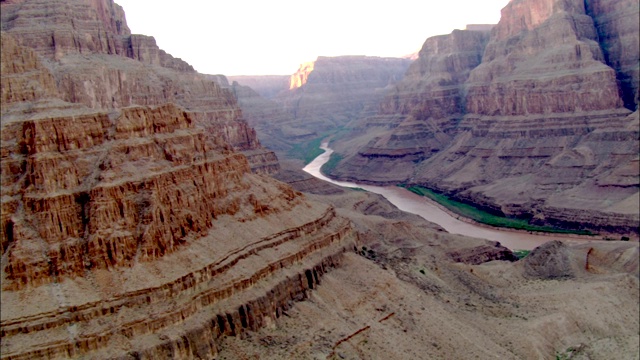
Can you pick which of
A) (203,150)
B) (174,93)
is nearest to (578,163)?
(174,93)

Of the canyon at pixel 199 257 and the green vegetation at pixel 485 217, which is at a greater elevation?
the canyon at pixel 199 257

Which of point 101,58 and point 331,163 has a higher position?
point 101,58

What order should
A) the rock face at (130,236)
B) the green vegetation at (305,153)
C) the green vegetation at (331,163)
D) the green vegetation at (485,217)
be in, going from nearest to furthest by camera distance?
1. the rock face at (130,236)
2. the green vegetation at (485,217)
3. the green vegetation at (331,163)
4. the green vegetation at (305,153)

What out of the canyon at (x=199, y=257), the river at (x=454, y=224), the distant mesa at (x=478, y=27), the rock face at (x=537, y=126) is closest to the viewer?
the canyon at (x=199, y=257)

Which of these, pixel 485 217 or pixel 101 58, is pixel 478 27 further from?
pixel 101 58

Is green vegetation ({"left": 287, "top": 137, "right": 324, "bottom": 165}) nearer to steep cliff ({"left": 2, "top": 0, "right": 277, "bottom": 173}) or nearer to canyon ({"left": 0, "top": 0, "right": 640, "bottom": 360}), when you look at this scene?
steep cliff ({"left": 2, "top": 0, "right": 277, "bottom": 173})

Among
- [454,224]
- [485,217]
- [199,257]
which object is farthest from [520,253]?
[199,257]

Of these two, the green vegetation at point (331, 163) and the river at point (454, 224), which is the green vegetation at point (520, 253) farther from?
the green vegetation at point (331, 163)

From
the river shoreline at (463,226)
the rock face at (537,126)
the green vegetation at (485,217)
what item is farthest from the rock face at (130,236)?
the rock face at (537,126)
